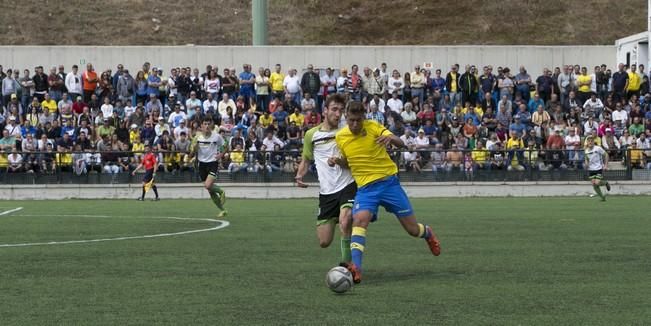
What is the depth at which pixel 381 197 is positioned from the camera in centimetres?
1245

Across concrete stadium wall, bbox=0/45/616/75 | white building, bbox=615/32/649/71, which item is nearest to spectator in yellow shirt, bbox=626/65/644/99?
white building, bbox=615/32/649/71

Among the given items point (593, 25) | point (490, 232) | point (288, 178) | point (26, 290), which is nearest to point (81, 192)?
point (288, 178)

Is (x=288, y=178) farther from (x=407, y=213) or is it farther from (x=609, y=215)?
(x=407, y=213)

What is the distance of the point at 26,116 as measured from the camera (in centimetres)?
3781

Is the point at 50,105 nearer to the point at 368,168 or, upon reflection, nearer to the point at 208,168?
the point at 208,168

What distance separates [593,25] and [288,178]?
29.6m

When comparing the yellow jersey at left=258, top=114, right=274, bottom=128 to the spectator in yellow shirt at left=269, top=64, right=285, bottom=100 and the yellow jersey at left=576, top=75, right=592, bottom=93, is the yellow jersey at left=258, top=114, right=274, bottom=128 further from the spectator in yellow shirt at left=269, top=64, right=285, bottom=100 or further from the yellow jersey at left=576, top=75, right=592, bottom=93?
the yellow jersey at left=576, top=75, right=592, bottom=93

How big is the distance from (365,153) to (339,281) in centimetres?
188

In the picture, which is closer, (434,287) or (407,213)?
(434,287)

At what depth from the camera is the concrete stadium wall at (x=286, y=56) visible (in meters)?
43.5

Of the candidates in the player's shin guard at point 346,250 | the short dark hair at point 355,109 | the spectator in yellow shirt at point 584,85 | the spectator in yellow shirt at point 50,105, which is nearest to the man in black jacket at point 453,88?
the spectator in yellow shirt at point 584,85

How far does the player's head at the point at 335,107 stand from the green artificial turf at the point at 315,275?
177 centimetres

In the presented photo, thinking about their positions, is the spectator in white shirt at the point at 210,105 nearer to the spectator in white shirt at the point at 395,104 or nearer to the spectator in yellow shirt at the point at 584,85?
the spectator in white shirt at the point at 395,104

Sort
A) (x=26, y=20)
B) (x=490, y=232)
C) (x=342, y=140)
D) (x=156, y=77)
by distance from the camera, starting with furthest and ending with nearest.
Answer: (x=26, y=20) < (x=156, y=77) < (x=490, y=232) < (x=342, y=140)
